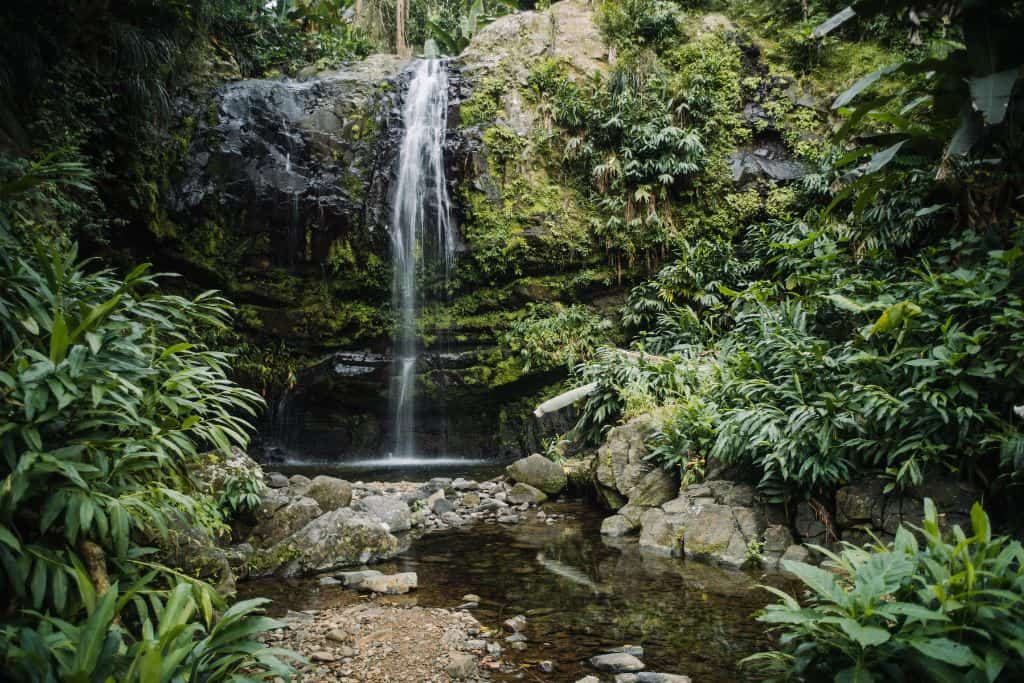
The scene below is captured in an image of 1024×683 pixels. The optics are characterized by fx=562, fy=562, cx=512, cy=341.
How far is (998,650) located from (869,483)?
287cm

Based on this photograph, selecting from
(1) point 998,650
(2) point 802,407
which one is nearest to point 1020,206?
(2) point 802,407

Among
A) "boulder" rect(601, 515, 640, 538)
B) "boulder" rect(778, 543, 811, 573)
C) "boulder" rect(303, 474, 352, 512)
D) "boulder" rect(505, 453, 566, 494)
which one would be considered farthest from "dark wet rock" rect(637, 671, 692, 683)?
"boulder" rect(505, 453, 566, 494)

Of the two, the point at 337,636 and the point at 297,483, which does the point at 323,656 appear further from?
the point at 297,483

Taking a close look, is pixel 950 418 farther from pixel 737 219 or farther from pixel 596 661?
pixel 737 219

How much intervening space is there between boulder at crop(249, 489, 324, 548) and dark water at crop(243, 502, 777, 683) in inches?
21.1

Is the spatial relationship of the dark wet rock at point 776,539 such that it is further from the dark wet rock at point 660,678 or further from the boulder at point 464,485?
the boulder at point 464,485

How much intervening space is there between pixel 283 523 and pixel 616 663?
310 centimetres

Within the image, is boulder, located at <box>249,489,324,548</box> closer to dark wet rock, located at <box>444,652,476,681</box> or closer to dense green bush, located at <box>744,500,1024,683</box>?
dark wet rock, located at <box>444,652,476,681</box>

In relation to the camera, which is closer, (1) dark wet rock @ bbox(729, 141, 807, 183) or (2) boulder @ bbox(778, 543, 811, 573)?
(2) boulder @ bbox(778, 543, 811, 573)

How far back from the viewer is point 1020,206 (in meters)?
4.98

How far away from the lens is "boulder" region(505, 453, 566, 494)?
7086 mm

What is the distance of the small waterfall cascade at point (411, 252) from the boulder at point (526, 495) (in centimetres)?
393

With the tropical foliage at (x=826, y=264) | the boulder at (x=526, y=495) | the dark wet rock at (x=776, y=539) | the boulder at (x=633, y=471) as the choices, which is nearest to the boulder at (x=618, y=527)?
the boulder at (x=633, y=471)

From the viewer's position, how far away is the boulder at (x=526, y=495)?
6.84 metres
